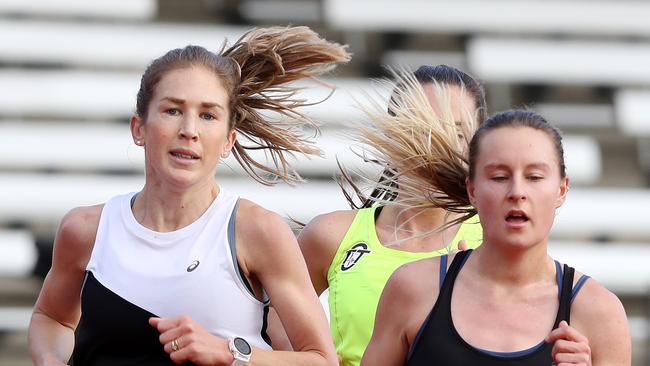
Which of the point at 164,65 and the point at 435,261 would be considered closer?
the point at 435,261

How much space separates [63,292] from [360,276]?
2.65 feet

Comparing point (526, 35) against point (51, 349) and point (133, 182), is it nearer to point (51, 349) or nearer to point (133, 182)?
point (133, 182)

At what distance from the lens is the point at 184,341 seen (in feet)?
9.04

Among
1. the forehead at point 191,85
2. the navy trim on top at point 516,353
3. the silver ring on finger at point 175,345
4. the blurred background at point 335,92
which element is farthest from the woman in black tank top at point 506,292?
the blurred background at point 335,92

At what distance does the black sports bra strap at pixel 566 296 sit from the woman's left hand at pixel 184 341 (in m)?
0.73

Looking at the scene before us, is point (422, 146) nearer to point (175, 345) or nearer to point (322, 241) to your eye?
point (322, 241)

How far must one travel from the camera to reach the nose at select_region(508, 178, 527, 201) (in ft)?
8.69

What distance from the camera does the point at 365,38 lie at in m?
8.03

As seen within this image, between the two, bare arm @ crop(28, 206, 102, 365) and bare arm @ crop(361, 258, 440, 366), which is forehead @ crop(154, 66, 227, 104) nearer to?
bare arm @ crop(28, 206, 102, 365)

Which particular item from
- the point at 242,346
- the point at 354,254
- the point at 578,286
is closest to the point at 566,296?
the point at 578,286

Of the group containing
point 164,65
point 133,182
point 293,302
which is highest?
point 164,65

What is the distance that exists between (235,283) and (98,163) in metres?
4.70

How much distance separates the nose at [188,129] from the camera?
2975 millimetres

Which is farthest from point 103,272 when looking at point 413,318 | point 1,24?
point 1,24
